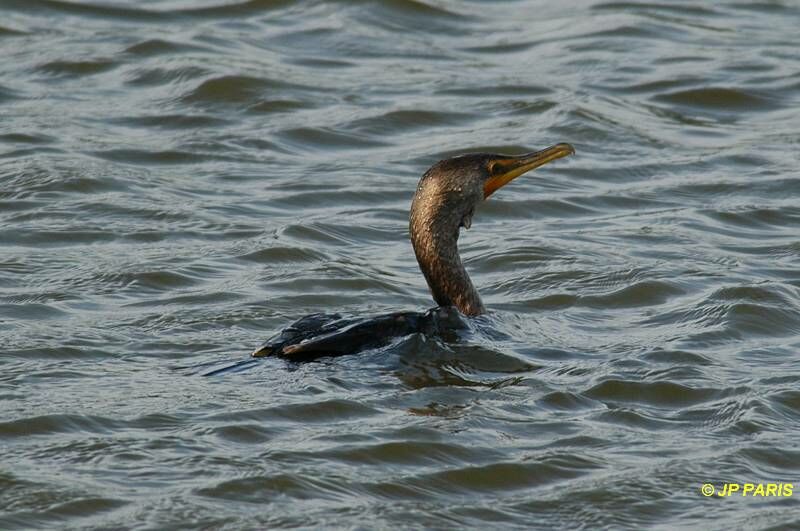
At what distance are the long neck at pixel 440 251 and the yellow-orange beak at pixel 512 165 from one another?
0.29 metres

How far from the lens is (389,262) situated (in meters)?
9.14

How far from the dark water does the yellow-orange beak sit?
0.68 meters

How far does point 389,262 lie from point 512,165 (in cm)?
136

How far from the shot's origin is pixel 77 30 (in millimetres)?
13898

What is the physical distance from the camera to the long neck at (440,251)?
7.75m

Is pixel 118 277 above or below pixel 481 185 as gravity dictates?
below

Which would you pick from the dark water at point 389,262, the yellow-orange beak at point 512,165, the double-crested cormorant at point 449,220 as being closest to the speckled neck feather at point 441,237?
the double-crested cormorant at point 449,220

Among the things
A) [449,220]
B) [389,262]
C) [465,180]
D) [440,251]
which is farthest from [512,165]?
[389,262]

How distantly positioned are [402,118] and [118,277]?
392 cm

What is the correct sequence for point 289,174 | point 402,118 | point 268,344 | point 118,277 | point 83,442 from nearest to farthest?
point 83,442 → point 268,344 → point 118,277 → point 289,174 → point 402,118

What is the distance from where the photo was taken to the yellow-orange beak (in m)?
7.96

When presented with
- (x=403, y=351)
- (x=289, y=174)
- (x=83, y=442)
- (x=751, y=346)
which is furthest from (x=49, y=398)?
(x=289, y=174)

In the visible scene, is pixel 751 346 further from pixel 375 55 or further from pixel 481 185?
pixel 375 55

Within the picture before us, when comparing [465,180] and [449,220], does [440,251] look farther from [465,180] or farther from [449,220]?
[465,180]
